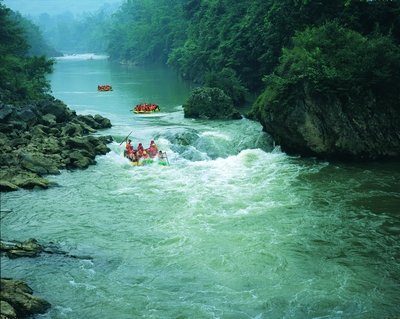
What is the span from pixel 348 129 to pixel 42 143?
12791 mm

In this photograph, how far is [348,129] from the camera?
1892 centimetres

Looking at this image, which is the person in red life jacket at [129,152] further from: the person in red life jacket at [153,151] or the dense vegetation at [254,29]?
the dense vegetation at [254,29]

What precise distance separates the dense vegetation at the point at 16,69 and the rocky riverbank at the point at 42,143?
14.6 feet

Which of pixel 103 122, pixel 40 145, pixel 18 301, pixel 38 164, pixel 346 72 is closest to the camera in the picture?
pixel 18 301

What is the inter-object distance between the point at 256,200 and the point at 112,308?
6895 mm

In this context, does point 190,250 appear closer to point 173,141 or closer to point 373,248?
point 373,248

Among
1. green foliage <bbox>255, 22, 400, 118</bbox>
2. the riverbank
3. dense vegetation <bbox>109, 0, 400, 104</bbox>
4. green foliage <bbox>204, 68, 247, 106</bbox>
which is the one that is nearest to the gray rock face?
green foliage <bbox>255, 22, 400, 118</bbox>

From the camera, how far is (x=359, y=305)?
30.7ft

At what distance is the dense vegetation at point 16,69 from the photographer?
31500 mm

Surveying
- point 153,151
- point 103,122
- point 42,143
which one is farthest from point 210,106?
point 42,143

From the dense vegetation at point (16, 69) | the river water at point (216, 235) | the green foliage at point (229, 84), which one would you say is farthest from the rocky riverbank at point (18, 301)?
the green foliage at point (229, 84)

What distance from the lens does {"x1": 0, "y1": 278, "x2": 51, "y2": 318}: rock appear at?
870 cm

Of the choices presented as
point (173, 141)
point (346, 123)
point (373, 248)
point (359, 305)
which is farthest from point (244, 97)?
point (359, 305)

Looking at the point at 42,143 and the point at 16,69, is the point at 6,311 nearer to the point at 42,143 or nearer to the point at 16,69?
the point at 42,143
